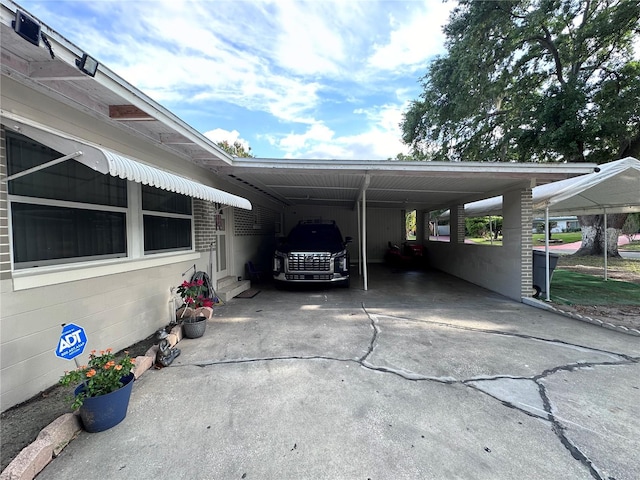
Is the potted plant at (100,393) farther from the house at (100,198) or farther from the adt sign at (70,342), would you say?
the house at (100,198)

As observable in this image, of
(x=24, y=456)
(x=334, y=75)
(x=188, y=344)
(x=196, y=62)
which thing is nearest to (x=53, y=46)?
(x=24, y=456)

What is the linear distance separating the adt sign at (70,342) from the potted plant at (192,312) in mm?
1887

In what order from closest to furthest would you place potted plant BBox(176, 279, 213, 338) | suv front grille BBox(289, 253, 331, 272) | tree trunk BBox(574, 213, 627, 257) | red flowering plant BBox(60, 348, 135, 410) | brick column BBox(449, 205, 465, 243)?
red flowering plant BBox(60, 348, 135, 410) < potted plant BBox(176, 279, 213, 338) < suv front grille BBox(289, 253, 331, 272) < brick column BBox(449, 205, 465, 243) < tree trunk BBox(574, 213, 627, 257)

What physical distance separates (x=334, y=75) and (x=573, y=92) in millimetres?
8832

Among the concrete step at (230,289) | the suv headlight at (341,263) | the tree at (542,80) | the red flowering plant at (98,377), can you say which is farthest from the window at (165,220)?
the tree at (542,80)

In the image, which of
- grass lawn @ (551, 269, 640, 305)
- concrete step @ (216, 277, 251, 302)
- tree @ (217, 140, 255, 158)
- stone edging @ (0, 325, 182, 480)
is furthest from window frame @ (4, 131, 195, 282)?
tree @ (217, 140, 255, 158)

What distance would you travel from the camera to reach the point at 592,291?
7109 millimetres

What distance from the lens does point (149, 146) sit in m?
4.14

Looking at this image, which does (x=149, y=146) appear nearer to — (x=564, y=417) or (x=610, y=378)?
(x=564, y=417)

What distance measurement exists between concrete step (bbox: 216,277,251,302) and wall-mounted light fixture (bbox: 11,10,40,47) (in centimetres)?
498

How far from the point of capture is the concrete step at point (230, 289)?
6.15 metres

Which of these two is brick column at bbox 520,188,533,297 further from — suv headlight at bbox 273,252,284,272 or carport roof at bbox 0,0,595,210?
suv headlight at bbox 273,252,284,272

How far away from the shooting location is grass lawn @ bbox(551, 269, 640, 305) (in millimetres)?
6138

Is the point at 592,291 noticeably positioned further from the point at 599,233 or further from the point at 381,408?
the point at 599,233
